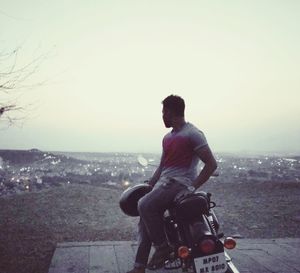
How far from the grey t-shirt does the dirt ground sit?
34.8 inches

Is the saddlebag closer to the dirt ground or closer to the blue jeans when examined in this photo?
the blue jeans

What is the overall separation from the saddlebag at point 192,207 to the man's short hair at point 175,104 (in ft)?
3.72

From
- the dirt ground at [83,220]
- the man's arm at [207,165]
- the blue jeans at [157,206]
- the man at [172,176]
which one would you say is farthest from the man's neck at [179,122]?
the dirt ground at [83,220]

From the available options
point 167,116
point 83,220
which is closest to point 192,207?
point 167,116

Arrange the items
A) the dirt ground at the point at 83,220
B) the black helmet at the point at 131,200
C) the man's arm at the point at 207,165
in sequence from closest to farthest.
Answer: the man's arm at the point at 207,165 < the black helmet at the point at 131,200 < the dirt ground at the point at 83,220

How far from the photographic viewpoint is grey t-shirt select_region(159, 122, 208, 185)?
4180 mm

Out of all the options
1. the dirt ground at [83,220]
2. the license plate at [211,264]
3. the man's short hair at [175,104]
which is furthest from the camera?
the dirt ground at [83,220]

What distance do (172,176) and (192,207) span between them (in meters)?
0.64

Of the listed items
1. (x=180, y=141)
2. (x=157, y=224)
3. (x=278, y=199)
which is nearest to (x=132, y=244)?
(x=157, y=224)

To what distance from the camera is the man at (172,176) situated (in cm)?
412

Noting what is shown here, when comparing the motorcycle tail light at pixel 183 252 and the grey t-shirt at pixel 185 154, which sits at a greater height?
the grey t-shirt at pixel 185 154

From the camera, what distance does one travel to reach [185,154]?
4273mm

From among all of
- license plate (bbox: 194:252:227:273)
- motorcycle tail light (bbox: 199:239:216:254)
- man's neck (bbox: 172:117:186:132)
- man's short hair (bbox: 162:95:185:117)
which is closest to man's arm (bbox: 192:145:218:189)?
man's neck (bbox: 172:117:186:132)

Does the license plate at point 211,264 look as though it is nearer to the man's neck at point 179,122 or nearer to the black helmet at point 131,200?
the black helmet at point 131,200
